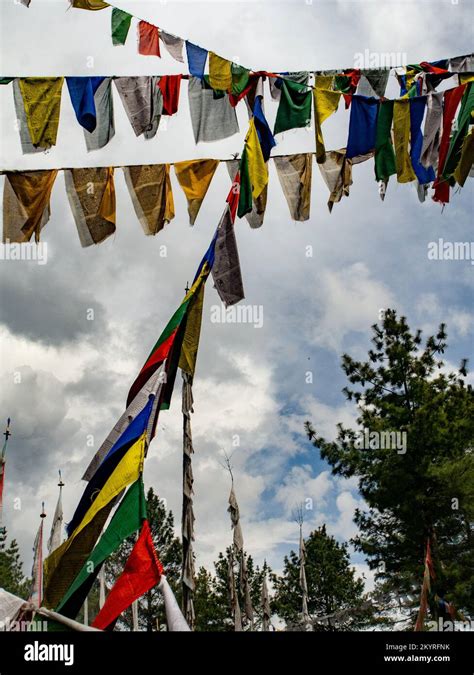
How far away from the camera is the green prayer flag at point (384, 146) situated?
10664 mm

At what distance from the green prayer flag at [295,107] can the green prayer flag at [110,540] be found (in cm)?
654

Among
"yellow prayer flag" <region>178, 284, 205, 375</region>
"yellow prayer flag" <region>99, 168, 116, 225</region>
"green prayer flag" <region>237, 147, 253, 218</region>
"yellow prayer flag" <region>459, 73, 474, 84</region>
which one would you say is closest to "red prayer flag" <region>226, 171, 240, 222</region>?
"green prayer flag" <region>237, 147, 253, 218</region>

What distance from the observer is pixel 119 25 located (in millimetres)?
10711

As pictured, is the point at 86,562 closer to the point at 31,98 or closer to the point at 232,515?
the point at 31,98

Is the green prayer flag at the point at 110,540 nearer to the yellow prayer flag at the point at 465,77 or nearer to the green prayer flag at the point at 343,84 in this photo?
the green prayer flag at the point at 343,84

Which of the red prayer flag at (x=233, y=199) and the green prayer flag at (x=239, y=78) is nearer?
the red prayer flag at (x=233, y=199)

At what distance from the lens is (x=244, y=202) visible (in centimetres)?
953

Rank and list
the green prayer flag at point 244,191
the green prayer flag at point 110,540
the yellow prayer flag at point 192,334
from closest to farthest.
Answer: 1. the green prayer flag at point 110,540
2. the yellow prayer flag at point 192,334
3. the green prayer flag at point 244,191

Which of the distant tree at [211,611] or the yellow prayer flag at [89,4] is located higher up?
the yellow prayer flag at [89,4]

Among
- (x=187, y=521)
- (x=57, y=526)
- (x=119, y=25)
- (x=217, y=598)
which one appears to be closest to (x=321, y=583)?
(x=217, y=598)

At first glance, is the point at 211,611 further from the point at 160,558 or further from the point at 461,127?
the point at 461,127
